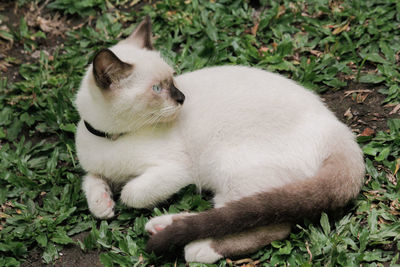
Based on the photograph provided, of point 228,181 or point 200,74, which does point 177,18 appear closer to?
point 200,74

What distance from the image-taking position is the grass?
327 cm

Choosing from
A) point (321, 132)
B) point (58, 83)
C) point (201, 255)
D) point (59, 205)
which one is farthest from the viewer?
point (58, 83)

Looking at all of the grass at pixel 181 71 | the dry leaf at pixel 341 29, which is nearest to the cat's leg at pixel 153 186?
the grass at pixel 181 71

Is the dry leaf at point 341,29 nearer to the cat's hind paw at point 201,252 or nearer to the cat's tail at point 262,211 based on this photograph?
the cat's tail at point 262,211

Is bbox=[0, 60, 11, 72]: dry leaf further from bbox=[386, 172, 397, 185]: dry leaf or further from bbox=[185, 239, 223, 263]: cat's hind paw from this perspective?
bbox=[386, 172, 397, 185]: dry leaf

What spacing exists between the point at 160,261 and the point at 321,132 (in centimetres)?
142

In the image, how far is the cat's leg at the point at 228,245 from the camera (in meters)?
3.12

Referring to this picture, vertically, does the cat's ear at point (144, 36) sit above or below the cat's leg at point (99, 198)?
above

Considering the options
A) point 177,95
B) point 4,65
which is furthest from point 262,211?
point 4,65

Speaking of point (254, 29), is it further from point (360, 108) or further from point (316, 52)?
point (360, 108)

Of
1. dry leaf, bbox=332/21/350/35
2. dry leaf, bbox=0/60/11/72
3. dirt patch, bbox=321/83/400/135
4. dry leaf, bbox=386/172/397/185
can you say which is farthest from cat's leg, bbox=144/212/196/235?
dry leaf, bbox=0/60/11/72

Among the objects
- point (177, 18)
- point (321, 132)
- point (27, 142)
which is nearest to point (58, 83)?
point (27, 142)

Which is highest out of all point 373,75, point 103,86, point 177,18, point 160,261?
point 103,86

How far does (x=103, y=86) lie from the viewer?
3.28 metres
